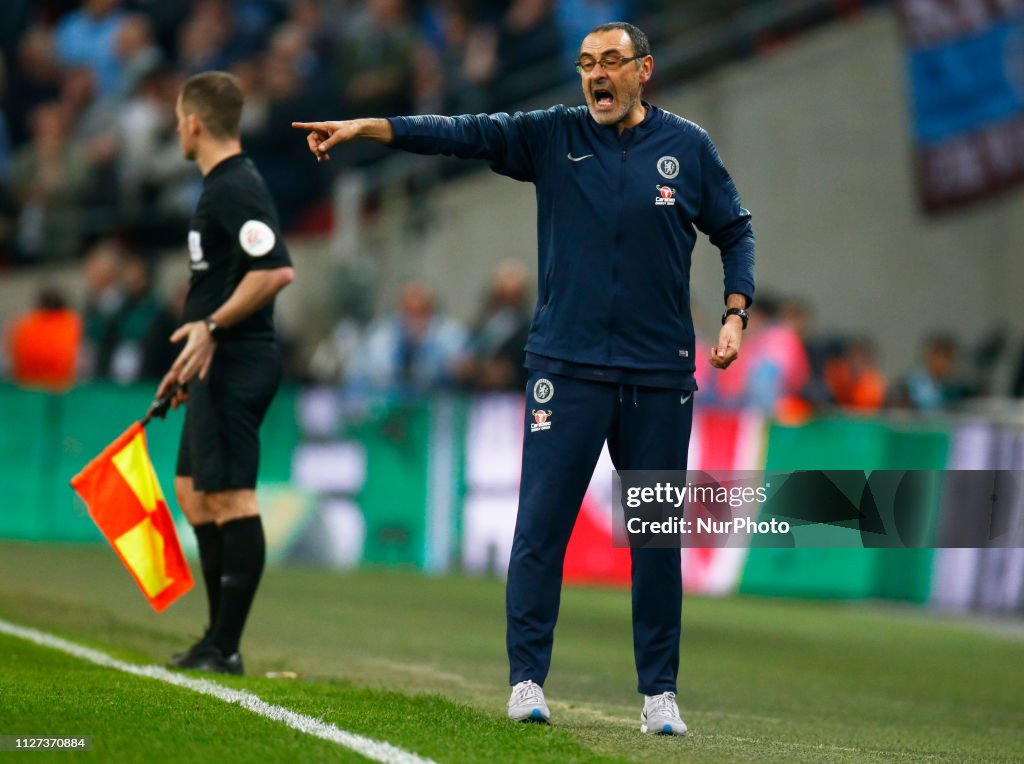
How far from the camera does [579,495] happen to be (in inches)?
253

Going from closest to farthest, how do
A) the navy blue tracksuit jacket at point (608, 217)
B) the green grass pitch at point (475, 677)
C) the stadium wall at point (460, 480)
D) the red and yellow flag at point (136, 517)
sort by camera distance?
the green grass pitch at point (475, 677)
the navy blue tracksuit jacket at point (608, 217)
the red and yellow flag at point (136, 517)
the stadium wall at point (460, 480)

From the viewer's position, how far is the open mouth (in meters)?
6.31

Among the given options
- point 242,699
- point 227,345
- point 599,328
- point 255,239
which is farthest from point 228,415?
point 599,328

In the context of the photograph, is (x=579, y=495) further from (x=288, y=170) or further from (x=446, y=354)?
(x=288, y=170)

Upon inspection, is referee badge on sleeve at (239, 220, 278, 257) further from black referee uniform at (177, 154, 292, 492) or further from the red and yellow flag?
the red and yellow flag

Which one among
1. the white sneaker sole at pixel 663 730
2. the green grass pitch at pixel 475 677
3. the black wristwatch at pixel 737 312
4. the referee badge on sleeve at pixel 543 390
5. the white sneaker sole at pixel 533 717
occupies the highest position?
the black wristwatch at pixel 737 312

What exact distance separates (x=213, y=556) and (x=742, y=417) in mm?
7452

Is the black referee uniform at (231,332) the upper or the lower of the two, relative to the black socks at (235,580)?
upper

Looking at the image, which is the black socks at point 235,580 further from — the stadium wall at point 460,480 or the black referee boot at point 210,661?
the stadium wall at point 460,480

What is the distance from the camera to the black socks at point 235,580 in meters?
7.58

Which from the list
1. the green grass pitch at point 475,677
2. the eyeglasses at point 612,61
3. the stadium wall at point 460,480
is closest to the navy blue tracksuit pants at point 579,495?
the green grass pitch at point 475,677

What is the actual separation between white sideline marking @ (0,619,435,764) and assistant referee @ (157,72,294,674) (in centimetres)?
33

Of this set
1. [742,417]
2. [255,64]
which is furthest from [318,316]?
[742,417]

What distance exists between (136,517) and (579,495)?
2228 mm
